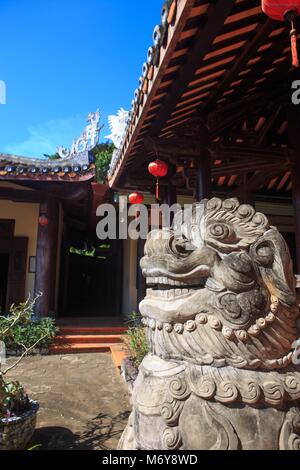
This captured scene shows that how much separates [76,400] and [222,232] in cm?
331

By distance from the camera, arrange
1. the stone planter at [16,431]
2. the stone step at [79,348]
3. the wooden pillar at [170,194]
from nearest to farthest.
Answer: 1. the stone planter at [16,431]
2. the wooden pillar at [170,194]
3. the stone step at [79,348]

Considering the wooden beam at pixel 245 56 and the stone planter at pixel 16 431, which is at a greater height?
the wooden beam at pixel 245 56

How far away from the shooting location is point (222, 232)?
5.47 ft

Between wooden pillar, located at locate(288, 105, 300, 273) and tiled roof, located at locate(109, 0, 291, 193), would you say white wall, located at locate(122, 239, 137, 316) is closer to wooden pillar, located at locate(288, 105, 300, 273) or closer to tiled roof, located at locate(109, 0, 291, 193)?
tiled roof, located at locate(109, 0, 291, 193)

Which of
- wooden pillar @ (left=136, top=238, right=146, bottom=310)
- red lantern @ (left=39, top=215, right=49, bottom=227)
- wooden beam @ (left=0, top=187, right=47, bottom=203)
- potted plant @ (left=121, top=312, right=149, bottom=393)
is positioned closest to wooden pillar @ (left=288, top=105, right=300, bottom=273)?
potted plant @ (left=121, top=312, right=149, bottom=393)

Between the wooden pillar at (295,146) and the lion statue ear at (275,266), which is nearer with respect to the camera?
the lion statue ear at (275,266)

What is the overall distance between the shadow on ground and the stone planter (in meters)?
0.14

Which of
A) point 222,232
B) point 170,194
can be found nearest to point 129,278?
point 170,194

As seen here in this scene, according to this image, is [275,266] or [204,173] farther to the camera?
[204,173]

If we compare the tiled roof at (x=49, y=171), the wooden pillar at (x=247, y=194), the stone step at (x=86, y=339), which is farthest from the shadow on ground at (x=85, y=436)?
the wooden pillar at (x=247, y=194)

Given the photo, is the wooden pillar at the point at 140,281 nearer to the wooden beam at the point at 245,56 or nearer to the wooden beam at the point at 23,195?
the wooden beam at the point at 23,195

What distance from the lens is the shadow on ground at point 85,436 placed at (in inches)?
112

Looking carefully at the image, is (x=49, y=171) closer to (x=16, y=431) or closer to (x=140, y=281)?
(x=140, y=281)
